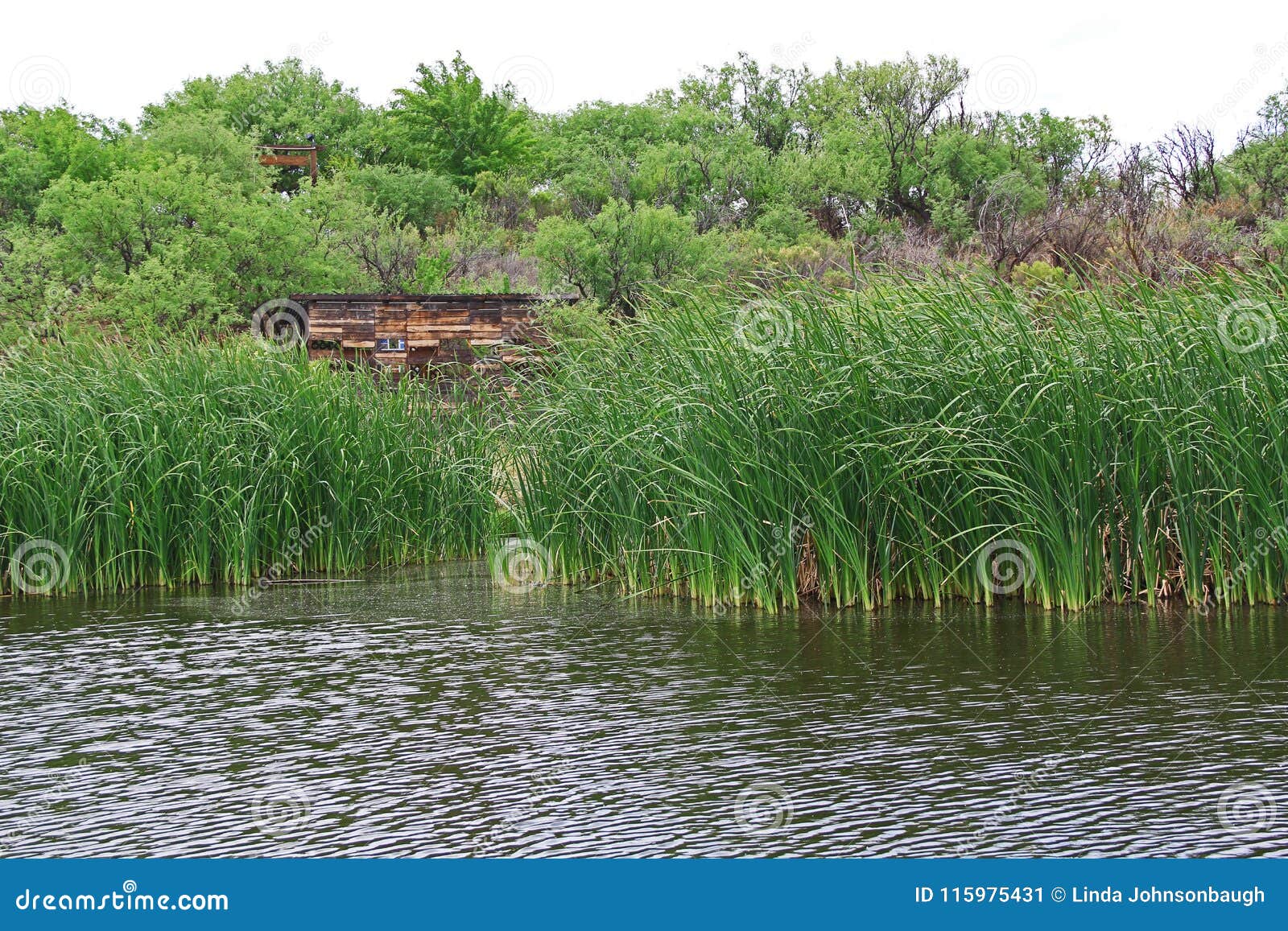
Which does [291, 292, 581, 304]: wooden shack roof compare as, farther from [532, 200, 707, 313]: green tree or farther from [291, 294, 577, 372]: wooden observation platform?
[532, 200, 707, 313]: green tree

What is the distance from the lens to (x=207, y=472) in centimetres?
A: 941

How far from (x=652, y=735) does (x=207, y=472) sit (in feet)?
17.3

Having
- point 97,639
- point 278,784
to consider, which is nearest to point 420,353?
point 97,639

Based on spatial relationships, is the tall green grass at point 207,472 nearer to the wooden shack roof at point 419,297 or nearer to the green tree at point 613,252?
the green tree at point 613,252

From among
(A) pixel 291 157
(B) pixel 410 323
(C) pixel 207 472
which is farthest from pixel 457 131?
(C) pixel 207 472

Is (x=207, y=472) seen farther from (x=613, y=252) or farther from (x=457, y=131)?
(x=457, y=131)

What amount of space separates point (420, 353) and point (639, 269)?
440 centimetres

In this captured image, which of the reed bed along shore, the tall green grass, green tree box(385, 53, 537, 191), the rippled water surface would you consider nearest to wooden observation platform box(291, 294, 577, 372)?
the tall green grass

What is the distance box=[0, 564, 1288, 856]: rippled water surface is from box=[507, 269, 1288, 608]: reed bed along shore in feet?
1.18

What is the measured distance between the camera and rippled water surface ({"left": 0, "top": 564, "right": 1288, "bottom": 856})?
13.5ft

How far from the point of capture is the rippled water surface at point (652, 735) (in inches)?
162

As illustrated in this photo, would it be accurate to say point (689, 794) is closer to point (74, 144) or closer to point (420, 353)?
point (420, 353)

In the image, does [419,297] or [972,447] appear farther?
[419,297]

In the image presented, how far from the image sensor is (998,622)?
7.36 meters
